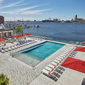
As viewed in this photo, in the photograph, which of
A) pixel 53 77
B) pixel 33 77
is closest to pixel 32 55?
pixel 33 77

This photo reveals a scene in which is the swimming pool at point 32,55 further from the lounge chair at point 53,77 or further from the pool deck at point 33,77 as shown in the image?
the lounge chair at point 53,77

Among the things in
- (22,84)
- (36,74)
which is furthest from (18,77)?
(36,74)

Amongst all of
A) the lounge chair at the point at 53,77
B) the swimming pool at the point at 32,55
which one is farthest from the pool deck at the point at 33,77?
the swimming pool at the point at 32,55

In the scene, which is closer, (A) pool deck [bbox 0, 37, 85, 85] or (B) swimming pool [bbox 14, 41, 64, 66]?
(A) pool deck [bbox 0, 37, 85, 85]

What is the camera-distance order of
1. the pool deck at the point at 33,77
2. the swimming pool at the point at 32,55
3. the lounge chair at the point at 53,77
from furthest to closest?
the swimming pool at the point at 32,55, the lounge chair at the point at 53,77, the pool deck at the point at 33,77

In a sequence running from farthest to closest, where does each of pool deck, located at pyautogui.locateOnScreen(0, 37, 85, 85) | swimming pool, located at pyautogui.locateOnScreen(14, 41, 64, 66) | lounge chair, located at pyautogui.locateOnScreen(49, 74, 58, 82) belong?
swimming pool, located at pyautogui.locateOnScreen(14, 41, 64, 66) < lounge chair, located at pyautogui.locateOnScreen(49, 74, 58, 82) < pool deck, located at pyautogui.locateOnScreen(0, 37, 85, 85)

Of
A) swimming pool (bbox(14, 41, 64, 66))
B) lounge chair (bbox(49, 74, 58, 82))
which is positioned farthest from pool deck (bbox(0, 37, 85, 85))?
swimming pool (bbox(14, 41, 64, 66))

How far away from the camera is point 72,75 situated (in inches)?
283

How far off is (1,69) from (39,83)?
176 inches

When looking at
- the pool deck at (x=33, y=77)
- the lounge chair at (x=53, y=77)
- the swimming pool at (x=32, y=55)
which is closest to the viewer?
the pool deck at (x=33, y=77)

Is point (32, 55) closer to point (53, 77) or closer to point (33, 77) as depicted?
point (33, 77)

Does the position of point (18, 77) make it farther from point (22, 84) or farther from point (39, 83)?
point (39, 83)

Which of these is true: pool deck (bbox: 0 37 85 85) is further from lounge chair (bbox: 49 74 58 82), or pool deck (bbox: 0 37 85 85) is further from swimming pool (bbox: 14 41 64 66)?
swimming pool (bbox: 14 41 64 66)

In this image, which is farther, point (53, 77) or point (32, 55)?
point (32, 55)
